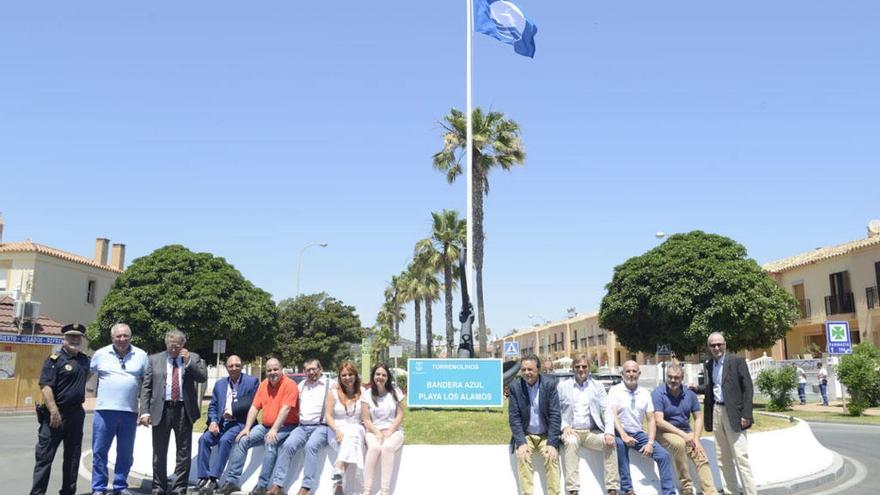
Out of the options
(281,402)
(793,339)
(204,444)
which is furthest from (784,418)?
(793,339)

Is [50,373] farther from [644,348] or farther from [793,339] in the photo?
[793,339]

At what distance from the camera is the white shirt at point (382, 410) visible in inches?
340

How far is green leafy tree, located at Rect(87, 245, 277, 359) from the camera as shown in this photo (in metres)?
31.8

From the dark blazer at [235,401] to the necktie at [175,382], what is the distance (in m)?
0.69

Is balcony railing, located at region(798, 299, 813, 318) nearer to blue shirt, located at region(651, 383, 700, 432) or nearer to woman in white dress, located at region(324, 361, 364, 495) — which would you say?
blue shirt, located at region(651, 383, 700, 432)

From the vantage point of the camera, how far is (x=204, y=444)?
8.83 meters

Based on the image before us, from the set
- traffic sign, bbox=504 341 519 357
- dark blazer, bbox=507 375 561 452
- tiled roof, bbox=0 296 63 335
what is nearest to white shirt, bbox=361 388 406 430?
dark blazer, bbox=507 375 561 452

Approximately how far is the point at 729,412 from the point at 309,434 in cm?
519

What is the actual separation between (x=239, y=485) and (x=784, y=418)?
36.2 ft

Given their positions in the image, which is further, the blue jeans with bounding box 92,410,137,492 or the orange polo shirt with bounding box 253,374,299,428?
the orange polo shirt with bounding box 253,374,299,428

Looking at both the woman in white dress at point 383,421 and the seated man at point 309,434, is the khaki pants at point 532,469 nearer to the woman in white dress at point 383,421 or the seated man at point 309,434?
the woman in white dress at point 383,421

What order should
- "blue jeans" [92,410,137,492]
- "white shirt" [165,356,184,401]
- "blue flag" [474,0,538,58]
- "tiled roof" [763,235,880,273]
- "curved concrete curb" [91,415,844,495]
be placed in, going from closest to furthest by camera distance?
1. "blue jeans" [92,410,137,492]
2. "white shirt" [165,356,184,401]
3. "curved concrete curb" [91,415,844,495]
4. "blue flag" [474,0,538,58]
5. "tiled roof" [763,235,880,273]

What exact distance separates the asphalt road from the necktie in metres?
1.78

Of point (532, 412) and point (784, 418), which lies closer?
point (532, 412)
